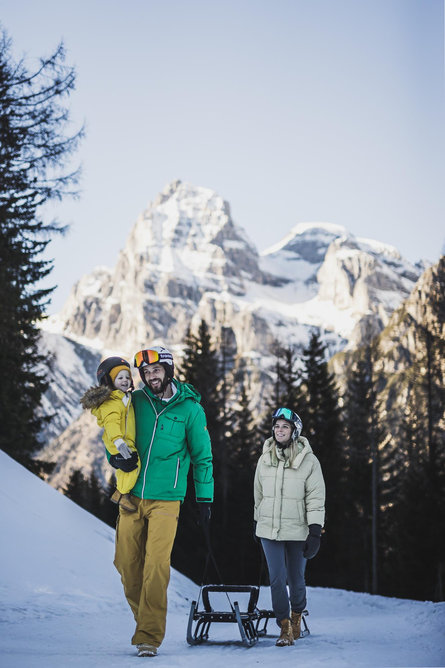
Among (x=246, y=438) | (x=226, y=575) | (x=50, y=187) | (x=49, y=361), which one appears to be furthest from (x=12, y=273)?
(x=246, y=438)

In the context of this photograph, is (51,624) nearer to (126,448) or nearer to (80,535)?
(126,448)

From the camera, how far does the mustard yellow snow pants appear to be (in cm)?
510

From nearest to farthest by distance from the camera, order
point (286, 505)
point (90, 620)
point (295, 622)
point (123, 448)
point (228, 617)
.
→ point (123, 448), point (228, 617), point (286, 505), point (295, 622), point (90, 620)

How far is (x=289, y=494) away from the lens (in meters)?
6.32

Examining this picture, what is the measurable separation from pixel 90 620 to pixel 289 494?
2426 millimetres

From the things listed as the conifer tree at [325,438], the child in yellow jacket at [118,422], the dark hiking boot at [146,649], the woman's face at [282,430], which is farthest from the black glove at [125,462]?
the conifer tree at [325,438]

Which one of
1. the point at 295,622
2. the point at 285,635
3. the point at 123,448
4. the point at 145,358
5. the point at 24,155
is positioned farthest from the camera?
the point at 24,155

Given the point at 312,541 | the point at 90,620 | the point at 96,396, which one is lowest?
the point at 90,620

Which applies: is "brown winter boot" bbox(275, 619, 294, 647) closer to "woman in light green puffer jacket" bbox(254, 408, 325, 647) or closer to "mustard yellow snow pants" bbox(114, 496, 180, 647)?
"woman in light green puffer jacket" bbox(254, 408, 325, 647)

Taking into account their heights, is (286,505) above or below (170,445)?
below

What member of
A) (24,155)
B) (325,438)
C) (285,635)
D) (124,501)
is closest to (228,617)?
(285,635)

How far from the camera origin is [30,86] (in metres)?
12.2

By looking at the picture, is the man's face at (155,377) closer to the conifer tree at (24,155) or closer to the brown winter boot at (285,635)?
the brown winter boot at (285,635)

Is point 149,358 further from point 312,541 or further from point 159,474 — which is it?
point 312,541
